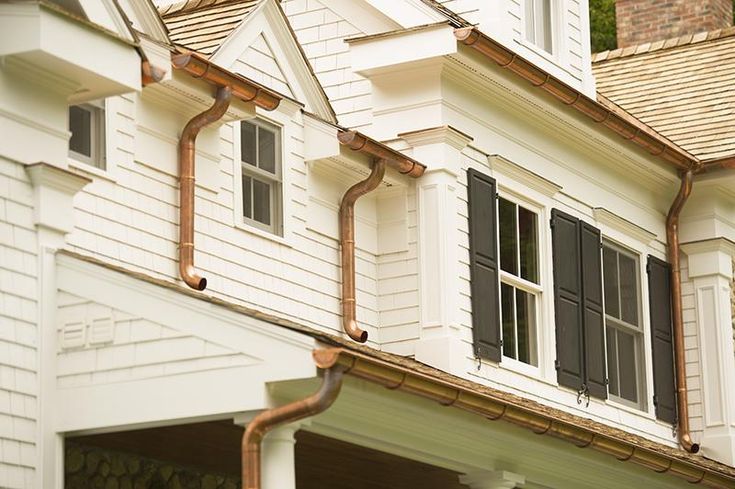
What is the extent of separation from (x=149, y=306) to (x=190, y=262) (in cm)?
257

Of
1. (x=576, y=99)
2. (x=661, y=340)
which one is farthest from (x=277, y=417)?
(x=661, y=340)

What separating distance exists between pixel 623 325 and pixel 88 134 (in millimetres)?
7530

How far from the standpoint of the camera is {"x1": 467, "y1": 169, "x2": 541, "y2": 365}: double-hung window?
1678cm

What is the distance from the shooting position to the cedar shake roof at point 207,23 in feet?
51.1

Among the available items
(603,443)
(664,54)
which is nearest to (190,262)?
(603,443)

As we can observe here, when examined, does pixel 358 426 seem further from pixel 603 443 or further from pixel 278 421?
pixel 603 443

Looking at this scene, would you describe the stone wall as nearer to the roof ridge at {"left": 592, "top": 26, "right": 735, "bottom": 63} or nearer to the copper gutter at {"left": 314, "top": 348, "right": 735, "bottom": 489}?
the copper gutter at {"left": 314, "top": 348, "right": 735, "bottom": 489}

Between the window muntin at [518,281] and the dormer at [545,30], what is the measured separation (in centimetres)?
169

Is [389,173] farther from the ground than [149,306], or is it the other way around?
[389,173]

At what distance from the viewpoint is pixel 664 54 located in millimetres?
23062

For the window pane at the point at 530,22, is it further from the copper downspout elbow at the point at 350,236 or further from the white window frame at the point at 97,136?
the white window frame at the point at 97,136

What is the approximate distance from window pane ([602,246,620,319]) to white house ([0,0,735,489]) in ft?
0.13

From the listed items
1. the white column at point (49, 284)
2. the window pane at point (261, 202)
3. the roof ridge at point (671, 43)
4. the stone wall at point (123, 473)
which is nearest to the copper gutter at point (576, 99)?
A: the window pane at point (261, 202)

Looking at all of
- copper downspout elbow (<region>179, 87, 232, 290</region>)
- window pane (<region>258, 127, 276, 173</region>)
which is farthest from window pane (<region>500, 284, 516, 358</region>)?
copper downspout elbow (<region>179, 87, 232, 290</region>)
